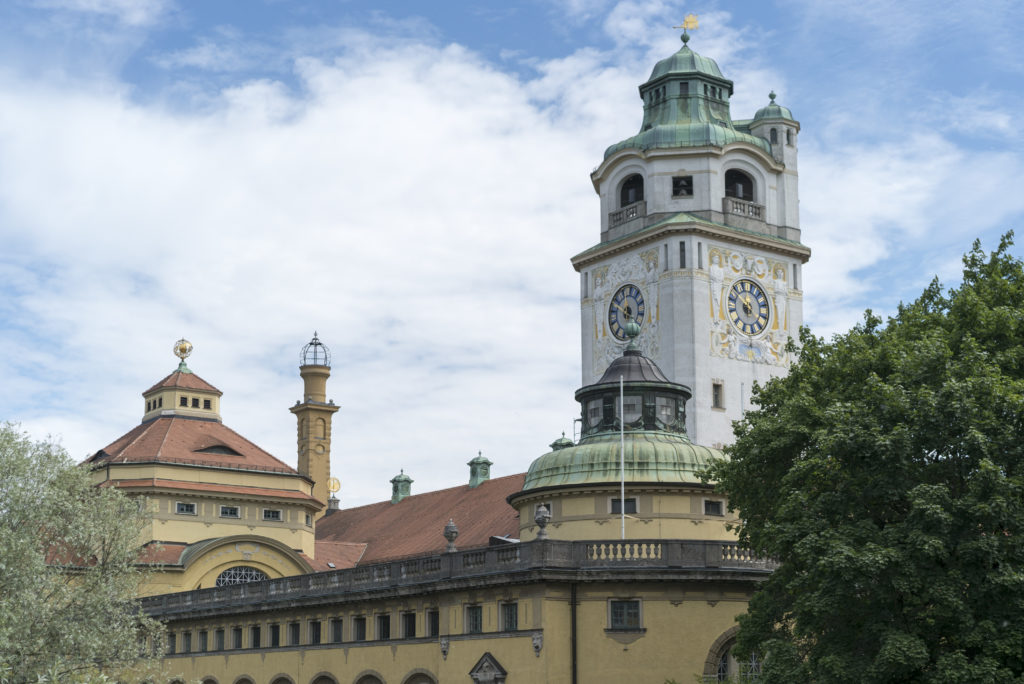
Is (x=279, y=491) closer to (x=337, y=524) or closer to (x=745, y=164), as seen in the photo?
(x=337, y=524)

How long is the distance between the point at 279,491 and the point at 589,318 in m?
21.1

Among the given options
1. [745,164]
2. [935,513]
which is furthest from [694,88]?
[935,513]

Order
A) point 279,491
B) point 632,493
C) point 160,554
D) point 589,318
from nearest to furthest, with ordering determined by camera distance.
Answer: point 632,493, point 160,554, point 279,491, point 589,318

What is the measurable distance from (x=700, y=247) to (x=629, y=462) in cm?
3174

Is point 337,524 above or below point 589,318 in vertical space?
below

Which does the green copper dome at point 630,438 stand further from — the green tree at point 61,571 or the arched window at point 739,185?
the arched window at point 739,185

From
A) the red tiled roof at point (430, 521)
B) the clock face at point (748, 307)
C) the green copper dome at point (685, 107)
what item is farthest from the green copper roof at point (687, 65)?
the red tiled roof at point (430, 521)

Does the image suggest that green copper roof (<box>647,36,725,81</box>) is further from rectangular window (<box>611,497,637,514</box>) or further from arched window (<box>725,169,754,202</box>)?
rectangular window (<box>611,497,637,514</box>)

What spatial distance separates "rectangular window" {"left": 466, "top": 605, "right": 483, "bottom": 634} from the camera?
53.6m

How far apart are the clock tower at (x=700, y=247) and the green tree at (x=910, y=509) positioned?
4254 centimetres

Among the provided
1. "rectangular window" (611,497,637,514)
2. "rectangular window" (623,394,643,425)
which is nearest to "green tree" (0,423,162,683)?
"rectangular window" (611,497,637,514)

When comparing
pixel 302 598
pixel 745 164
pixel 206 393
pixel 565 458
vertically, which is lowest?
pixel 302 598

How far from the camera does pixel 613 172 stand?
92938 mm

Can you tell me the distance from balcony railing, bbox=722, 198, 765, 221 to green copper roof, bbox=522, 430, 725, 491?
1270 inches
